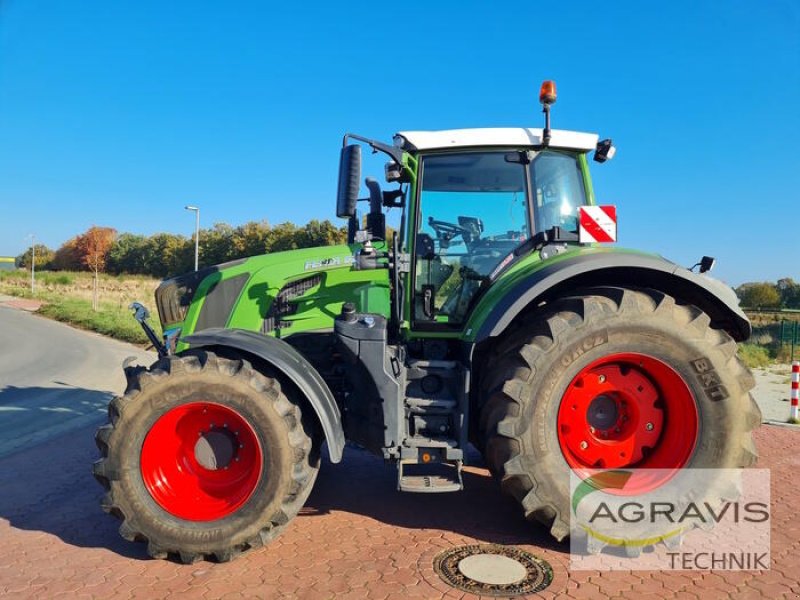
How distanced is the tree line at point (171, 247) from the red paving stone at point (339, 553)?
27.0 meters

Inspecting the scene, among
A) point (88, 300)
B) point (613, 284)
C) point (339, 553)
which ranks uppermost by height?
point (613, 284)

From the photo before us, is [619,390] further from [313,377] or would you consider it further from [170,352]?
[170,352]

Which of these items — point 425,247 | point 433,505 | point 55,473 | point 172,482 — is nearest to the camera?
point 172,482

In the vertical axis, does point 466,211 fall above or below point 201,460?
above

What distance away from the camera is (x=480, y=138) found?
4000 millimetres

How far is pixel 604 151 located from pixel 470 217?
1.15 meters

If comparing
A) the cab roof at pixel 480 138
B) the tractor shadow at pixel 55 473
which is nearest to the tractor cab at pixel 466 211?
the cab roof at pixel 480 138

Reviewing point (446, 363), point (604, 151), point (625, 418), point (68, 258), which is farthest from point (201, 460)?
point (68, 258)

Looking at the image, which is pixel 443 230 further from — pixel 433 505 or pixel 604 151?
pixel 433 505

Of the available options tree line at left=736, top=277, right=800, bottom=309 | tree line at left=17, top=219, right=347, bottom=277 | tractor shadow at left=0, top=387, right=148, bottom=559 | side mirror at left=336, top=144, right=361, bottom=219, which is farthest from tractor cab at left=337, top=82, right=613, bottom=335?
tree line at left=736, top=277, right=800, bottom=309

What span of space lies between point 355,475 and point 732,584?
2986 millimetres

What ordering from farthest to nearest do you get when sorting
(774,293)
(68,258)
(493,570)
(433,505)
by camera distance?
(68,258), (774,293), (433,505), (493,570)

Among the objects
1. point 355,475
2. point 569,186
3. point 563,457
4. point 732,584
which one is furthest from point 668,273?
point 355,475

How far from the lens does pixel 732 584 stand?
10.3ft
